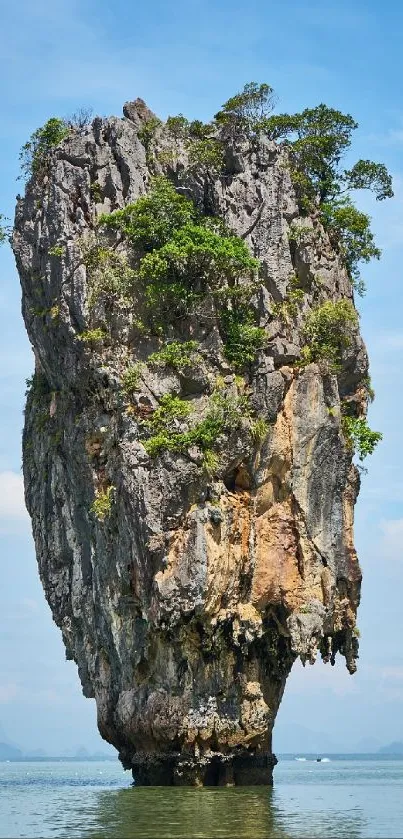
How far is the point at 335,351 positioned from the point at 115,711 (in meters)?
9.59

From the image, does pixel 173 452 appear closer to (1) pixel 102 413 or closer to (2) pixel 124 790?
(1) pixel 102 413

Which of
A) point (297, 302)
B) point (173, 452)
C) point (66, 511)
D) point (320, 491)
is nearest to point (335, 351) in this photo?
point (297, 302)

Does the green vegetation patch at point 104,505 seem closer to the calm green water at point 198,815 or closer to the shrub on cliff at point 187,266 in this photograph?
the shrub on cliff at point 187,266

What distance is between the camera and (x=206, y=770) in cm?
2370

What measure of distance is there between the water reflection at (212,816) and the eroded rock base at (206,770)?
38 centimetres

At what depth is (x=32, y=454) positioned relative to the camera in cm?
2883

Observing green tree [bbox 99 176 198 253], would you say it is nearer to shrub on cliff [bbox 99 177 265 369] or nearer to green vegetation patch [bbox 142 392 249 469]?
shrub on cliff [bbox 99 177 265 369]

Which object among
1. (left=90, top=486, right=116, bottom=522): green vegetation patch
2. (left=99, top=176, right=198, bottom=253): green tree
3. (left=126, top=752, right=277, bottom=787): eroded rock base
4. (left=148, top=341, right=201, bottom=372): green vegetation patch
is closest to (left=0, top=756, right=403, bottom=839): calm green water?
(left=126, top=752, right=277, bottom=787): eroded rock base

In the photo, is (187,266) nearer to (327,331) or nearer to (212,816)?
(327,331)

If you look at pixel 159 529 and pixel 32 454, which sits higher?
pixel 32 454

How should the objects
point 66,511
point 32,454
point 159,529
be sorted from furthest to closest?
point 32,454 → point 66,511 → point 159,529

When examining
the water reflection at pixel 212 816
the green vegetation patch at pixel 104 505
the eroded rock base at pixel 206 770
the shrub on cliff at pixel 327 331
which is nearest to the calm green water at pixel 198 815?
the water reflection at pixel 212 816

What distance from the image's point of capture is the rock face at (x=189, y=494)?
2336cm

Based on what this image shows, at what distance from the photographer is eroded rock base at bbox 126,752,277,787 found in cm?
2355
